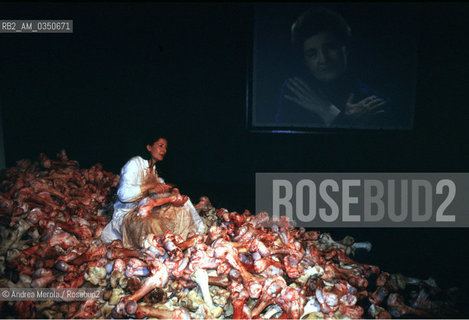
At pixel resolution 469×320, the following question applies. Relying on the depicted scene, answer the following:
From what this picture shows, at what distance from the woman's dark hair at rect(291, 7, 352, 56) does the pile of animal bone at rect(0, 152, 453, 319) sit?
8.71ft

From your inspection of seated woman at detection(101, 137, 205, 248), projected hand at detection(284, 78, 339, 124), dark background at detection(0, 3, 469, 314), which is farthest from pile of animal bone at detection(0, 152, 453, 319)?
projected hand at detection(284, 78, 339, 124)

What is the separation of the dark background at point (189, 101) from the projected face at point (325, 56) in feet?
2.59

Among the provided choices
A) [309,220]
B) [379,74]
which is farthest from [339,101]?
[309,220]

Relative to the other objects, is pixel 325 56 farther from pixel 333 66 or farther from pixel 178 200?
pixel 178 200

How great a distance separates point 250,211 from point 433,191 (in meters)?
1.98

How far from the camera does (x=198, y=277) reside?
212cm

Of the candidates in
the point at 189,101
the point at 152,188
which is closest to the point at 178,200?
the point at 152,188

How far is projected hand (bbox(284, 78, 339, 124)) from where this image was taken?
164 inches

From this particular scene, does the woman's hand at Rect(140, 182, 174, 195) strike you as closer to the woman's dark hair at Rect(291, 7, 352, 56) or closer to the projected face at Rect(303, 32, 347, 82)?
the projected face at Rect(303, 32, 347, 82)

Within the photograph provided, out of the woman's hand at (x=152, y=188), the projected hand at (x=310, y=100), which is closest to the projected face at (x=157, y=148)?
the woman's hand at (x=152, y=188)

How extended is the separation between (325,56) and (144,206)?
3022mm

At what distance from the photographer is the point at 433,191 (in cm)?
336

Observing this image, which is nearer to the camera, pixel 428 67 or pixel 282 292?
pixel 282 292

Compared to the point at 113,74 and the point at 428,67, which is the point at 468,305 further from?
the point at 113,74
